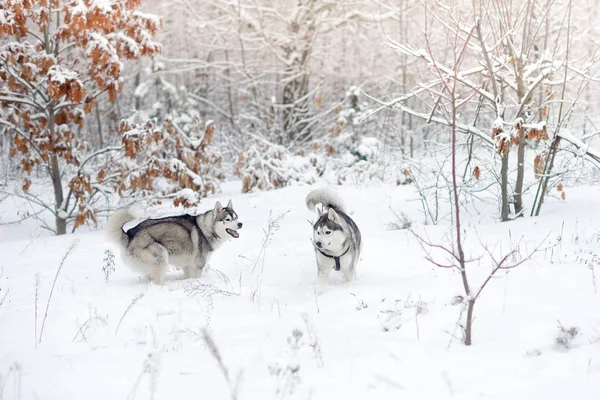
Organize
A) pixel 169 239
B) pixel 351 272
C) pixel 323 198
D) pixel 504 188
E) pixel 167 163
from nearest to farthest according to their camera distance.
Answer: pixel 351 272
pixel 169 239
pixel 323 198
pixel 504 188
pixel 167 163

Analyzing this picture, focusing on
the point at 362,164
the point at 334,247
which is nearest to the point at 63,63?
the point at 334,247

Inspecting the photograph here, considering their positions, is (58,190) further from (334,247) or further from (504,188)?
(504,188)

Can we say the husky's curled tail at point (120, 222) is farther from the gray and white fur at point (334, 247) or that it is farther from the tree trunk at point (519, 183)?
the tree trunk at point (519, 183)

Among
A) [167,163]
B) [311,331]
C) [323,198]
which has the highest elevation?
[167,163]

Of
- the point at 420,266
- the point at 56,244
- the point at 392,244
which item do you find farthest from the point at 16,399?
the point at 56,244

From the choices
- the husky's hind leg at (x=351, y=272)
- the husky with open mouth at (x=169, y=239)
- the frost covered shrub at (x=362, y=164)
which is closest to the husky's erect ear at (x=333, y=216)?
the husky's hind leg at (x=351, y=272)

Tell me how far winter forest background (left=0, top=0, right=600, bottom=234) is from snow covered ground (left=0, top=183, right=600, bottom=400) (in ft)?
5.20

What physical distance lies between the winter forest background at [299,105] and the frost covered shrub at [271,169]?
0.05 meters

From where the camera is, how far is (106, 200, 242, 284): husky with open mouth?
5.71m

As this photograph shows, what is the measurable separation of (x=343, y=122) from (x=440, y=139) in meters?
5.13

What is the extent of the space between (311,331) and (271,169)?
10245 millimetres

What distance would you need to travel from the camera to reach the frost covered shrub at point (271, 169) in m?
13.4

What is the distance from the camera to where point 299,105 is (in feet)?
57.1

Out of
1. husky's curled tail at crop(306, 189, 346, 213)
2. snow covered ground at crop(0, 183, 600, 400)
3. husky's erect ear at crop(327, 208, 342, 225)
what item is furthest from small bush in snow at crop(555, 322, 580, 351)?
husky's curled tail at crop(306, 189, 346, 213)
